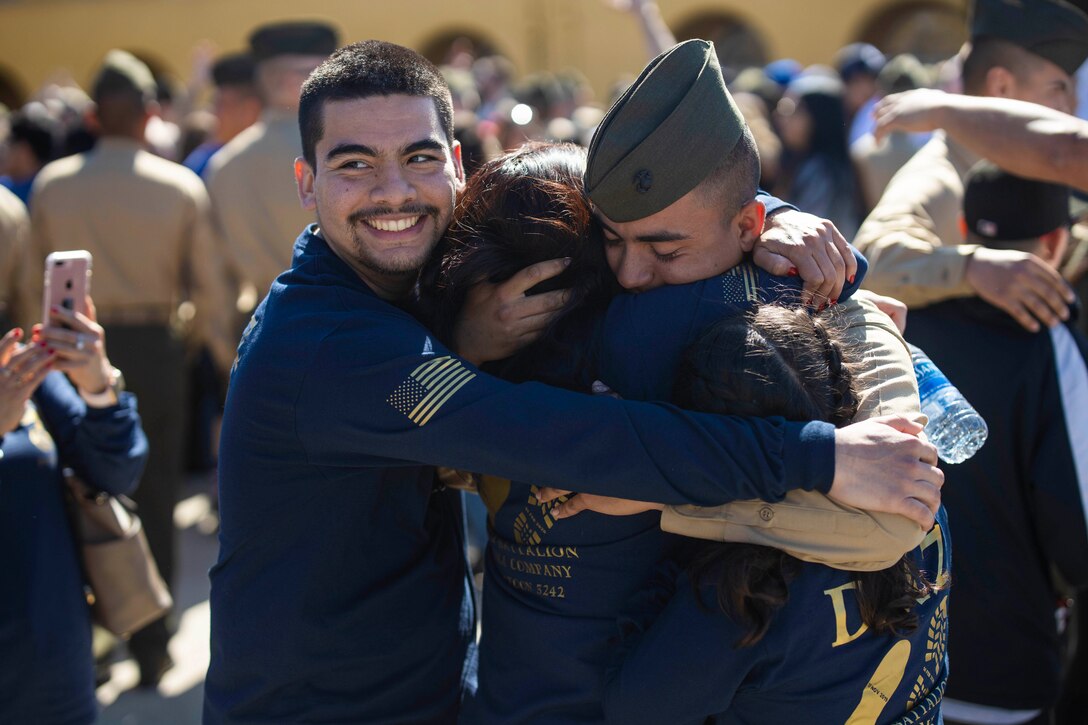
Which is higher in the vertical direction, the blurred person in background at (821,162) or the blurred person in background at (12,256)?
the blurred person in background at (12,256)

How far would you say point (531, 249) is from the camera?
6.27ft

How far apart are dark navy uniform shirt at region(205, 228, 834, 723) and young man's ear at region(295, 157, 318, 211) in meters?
0.14

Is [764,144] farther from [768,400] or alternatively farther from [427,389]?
[427,389]

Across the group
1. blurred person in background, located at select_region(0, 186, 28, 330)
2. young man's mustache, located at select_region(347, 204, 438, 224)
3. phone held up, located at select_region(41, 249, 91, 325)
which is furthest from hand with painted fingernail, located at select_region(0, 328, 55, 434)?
blurred person in background, located at select_region(0, 186, 28, 330)

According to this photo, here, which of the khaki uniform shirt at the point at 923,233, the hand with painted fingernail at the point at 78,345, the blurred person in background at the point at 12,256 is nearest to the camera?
the khaki uniform shirt at the point at 923,233

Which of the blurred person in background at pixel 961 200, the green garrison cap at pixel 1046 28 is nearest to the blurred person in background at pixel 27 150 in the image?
the blurred person in background at pixel 961 200

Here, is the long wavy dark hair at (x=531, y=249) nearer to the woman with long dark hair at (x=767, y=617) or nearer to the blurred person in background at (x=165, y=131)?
the woman with long dark hair at (x=767, y=617)

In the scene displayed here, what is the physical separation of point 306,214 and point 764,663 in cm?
386

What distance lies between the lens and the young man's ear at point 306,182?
2172mm

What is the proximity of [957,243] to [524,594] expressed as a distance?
1869mm

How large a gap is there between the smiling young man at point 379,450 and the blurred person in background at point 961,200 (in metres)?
0.98

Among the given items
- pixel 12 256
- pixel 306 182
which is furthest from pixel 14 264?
pixel 306 182

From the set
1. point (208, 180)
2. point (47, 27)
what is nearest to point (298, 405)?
point (208, 180)

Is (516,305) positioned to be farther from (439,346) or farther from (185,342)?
(185,342)
